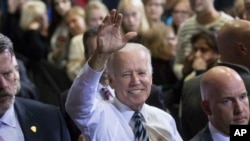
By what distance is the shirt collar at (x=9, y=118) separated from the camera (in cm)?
451

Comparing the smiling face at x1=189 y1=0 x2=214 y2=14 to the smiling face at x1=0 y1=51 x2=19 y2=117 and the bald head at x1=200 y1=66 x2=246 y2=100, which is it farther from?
the smiling face at x1=0 y1=51 x2=19 y2=117

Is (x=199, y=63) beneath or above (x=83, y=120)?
beneath

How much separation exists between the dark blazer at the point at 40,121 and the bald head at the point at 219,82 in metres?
0.85

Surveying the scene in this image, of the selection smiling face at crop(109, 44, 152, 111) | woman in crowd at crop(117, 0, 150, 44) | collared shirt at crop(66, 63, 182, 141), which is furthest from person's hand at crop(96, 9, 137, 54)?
woman in crowd at crop(117, 0, 150, 44)

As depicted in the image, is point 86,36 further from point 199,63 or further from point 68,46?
point 68,46

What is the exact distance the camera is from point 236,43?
516cm

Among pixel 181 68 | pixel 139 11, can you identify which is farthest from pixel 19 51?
pixel 181 68

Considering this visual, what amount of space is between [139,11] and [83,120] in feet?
14.6

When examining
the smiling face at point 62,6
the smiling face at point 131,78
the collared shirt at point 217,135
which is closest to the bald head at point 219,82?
the collared shirt at point 217,135

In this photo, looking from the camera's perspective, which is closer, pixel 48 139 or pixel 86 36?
pixel 48 139

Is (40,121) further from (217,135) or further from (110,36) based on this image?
(217,135)

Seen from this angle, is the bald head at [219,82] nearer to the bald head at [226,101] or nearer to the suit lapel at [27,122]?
the bald head at [226,101]

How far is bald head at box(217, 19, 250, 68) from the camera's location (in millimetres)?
5141

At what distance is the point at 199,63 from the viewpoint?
6781mm
